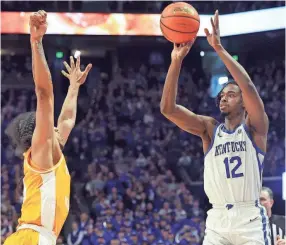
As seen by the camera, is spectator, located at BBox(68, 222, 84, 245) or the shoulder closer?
the shoulder

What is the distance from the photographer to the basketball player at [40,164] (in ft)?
10.9

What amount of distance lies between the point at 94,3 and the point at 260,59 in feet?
21.0

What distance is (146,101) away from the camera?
16828 mm

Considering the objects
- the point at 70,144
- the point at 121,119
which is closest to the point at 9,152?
the point at 70,144

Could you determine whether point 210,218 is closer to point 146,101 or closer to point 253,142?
point 253,142

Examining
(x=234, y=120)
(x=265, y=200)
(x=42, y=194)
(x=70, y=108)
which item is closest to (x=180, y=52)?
(x=234, y=120)

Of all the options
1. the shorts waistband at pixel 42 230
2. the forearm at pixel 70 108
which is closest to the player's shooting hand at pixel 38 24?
the forearm at pixel 70 108

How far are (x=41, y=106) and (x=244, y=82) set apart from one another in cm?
142

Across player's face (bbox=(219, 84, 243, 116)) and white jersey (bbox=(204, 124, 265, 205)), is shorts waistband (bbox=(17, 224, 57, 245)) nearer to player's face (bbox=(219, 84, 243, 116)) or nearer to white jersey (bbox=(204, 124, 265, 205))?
white jersey (bbox=(204, 124, 265, 205))

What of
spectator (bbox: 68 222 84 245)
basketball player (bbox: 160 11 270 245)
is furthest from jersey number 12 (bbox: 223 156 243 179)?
spectator (bbox: 68 222 84 245)

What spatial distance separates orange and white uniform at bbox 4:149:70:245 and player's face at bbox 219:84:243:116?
1.30 metres

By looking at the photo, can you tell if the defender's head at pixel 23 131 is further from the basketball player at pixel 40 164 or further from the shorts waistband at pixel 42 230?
the shorts waistband at pixel 42 230

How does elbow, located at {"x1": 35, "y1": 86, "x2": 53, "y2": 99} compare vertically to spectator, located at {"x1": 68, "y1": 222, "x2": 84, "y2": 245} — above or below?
above

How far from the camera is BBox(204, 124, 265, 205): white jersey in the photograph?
13.1ft
